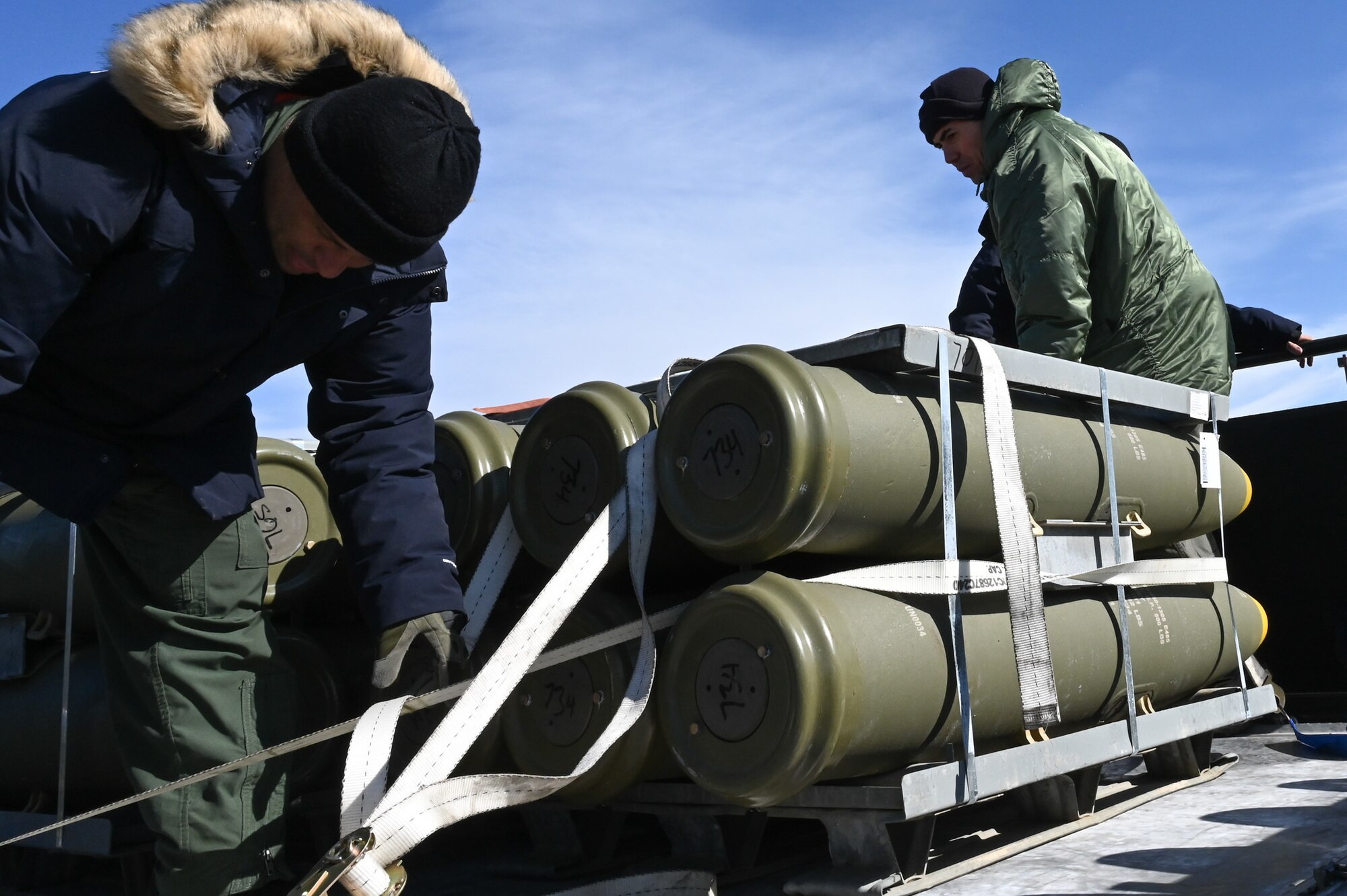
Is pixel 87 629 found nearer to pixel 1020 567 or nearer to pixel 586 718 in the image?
pixel 586 718

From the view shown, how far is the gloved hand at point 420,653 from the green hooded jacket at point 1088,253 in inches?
62.2

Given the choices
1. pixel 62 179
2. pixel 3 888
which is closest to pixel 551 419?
pixel 62 179

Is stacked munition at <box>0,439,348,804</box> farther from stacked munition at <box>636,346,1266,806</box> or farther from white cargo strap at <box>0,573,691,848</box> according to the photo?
stacked munition at <box>636,346,1266,806</box>

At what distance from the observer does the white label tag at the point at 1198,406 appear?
2807 mm

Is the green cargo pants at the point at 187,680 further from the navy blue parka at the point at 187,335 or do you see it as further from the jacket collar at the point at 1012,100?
the jacket collar at the point at 1012,100

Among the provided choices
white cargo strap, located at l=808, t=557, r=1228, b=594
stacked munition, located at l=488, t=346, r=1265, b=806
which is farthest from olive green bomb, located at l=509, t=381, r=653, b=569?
white cargo strap, located at l=808, t=557, r=1228, b=594

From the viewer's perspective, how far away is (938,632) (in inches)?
77.0

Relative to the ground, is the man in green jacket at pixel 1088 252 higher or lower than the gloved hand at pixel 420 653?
higher

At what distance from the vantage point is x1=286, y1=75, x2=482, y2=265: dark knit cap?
1.60 m

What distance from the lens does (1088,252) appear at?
3029mm

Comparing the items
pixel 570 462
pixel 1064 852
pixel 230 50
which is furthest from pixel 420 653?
pixel 1064 852

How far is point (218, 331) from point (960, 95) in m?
2.46

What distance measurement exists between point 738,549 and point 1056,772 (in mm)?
736

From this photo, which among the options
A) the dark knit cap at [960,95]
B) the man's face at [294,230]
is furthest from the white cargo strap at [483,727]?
the dark knit cap at [960,95]
